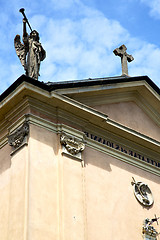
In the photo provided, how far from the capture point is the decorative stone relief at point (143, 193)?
16000 mm

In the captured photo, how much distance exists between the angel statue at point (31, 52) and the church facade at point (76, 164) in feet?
2.24

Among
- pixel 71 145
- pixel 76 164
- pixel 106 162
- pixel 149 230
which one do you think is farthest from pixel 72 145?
pixel 149 230

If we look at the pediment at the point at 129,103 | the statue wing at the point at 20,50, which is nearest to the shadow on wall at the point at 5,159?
the pediment at the point at 129,103

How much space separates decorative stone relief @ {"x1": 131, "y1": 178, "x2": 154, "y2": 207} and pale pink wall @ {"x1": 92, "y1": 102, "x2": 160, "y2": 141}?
6.44 ft

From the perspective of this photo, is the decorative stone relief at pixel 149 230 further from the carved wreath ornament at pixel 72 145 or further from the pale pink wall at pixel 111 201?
the carved wreath ornament at pixel 72 145

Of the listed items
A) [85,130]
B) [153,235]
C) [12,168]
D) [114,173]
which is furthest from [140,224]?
[12,168]

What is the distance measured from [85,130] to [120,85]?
7.36 ft

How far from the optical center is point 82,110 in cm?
1547

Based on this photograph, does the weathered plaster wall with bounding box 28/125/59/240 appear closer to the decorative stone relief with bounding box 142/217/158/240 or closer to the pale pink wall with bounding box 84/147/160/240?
the pale pink wall with bounding box 84/147/160/240

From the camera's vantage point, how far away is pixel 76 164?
1477 centimetres

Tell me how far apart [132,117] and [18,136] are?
4.43m

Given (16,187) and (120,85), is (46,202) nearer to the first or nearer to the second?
(16,187)

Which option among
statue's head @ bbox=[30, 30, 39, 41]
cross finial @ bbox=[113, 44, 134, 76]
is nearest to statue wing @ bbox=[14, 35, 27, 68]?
statue's head @ bbox=[30, 30, 39, 41]

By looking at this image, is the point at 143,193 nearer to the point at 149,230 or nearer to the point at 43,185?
the point at 149,230
